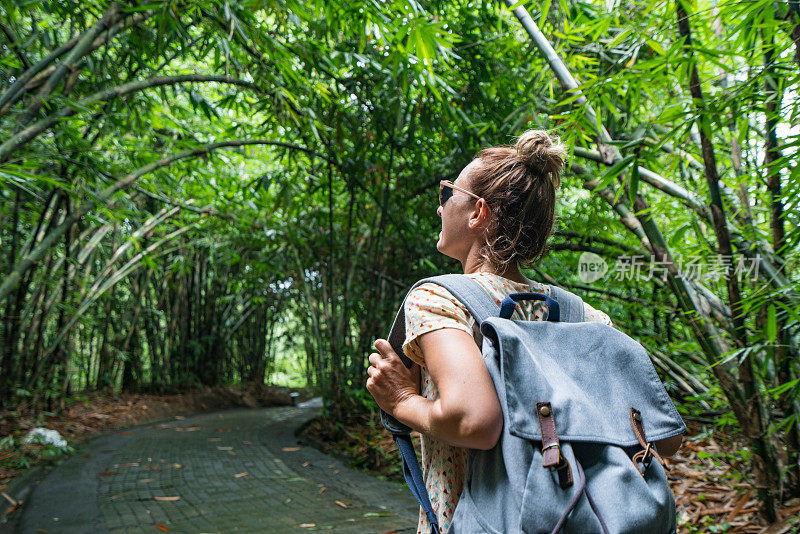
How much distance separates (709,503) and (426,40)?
2377 mm

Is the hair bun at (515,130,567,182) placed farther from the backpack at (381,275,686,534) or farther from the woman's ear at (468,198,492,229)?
the backpack at (381,275,686,534)

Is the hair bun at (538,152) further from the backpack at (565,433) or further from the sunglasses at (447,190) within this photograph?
the backpack at (565,433)

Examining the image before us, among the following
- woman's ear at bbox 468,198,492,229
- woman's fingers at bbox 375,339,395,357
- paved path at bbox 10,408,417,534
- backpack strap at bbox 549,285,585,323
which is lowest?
paved path at bbox 10,408,417,534

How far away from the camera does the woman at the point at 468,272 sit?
0.86 meters

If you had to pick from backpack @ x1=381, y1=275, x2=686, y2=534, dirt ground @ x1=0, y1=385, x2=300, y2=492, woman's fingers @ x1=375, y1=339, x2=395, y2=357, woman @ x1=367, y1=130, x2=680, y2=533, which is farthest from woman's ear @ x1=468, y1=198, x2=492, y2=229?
dirt ground @ x1=0, y1=385, x2=300, y2=492

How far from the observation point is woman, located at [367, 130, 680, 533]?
86 centimetres

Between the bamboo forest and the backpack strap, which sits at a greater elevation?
the bamboo forest

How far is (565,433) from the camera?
739 mm

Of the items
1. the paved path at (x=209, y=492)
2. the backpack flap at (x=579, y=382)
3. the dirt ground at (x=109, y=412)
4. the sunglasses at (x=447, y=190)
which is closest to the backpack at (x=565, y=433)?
the backpack flap at (x=579, y=382)

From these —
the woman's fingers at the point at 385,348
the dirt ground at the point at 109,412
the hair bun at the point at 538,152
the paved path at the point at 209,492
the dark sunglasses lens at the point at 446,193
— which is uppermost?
the hair bun at the point at 538,152

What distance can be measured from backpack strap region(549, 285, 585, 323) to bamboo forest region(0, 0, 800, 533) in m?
0.75

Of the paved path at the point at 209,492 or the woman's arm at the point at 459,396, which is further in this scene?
the paved path at the point at 209,492

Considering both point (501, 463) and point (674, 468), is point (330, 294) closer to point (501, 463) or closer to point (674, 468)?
point (674, 468)

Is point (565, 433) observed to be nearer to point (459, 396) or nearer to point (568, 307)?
point (459, 396)
